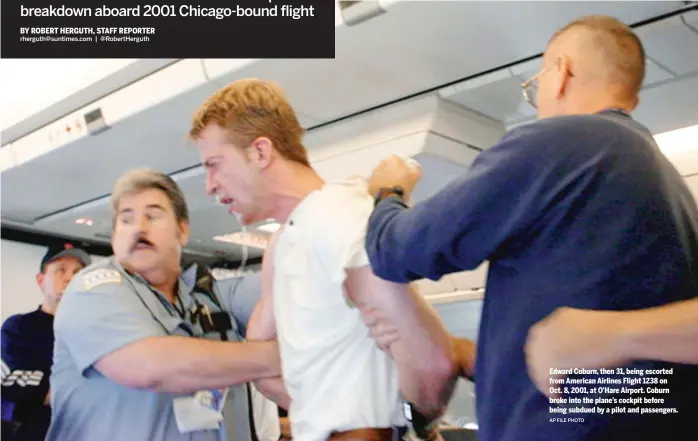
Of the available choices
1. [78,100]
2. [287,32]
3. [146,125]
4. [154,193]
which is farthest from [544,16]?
[78,100]

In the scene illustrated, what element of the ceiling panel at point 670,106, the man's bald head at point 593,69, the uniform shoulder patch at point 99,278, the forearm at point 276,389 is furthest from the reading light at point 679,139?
the uniform shoulder patch at point 99,278

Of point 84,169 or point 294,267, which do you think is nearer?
point 294,267

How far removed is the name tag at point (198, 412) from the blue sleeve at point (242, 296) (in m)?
0.17

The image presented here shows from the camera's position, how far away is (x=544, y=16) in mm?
1523

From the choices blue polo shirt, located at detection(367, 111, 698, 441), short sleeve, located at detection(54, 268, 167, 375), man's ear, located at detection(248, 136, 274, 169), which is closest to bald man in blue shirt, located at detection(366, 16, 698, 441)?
blue polo shirt, located at detection(367, 111, 698, 441)

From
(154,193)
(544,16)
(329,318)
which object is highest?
(544,16)

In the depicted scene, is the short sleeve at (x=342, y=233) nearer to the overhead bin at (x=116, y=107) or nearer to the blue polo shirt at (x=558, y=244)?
the blue polo shirt at (x=558, y=244)

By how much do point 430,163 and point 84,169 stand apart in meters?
1.37

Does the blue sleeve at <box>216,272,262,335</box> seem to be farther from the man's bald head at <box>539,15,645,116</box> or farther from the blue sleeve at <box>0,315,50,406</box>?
the blue sleeve at <box>0,315,50,406</box>

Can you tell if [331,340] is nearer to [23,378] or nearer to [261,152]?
[261,152]

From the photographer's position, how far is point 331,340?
846mm

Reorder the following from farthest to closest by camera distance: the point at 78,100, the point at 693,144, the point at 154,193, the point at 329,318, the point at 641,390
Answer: the point at 693,144 < the point at 78,100 < the point at 154,193 < the point at 329,318 < the point at 641,390

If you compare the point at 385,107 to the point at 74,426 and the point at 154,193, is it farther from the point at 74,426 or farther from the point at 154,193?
the point at 74,426

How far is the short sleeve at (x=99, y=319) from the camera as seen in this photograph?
1062 mm
